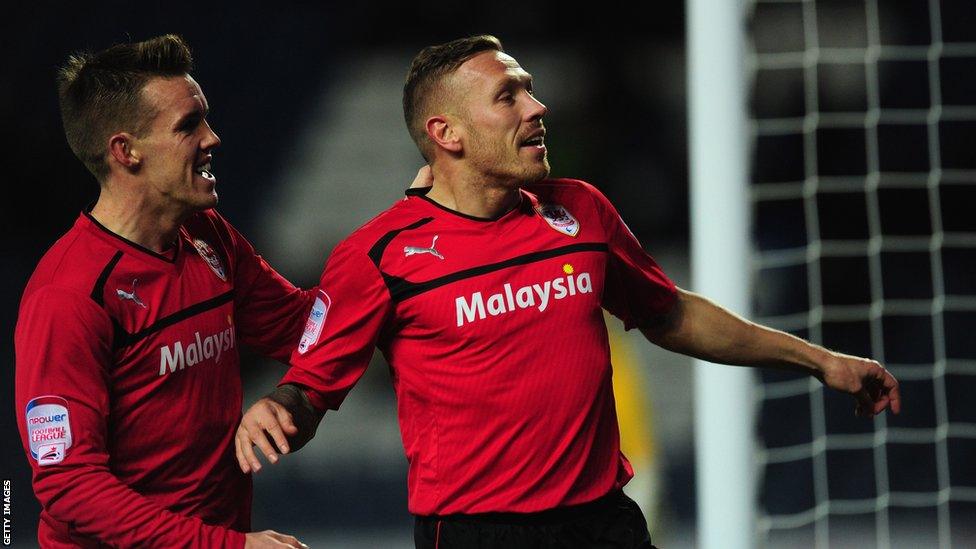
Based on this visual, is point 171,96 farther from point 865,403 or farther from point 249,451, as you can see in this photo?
point 865,403

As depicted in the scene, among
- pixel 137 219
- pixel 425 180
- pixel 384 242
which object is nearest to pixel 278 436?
pixel 384 242

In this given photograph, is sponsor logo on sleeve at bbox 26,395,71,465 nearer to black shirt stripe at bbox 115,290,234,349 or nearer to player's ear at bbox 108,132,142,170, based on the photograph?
black shirt stripe at bbox 115,290,234,349

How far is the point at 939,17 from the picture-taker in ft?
18.9

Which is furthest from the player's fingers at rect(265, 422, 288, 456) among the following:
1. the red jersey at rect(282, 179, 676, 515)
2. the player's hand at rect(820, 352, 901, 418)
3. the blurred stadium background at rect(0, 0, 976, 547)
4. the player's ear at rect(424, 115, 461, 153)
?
the blurred stadium background at rect(0, 0, 976, 547)

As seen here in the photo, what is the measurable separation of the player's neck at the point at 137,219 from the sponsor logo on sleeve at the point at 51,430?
38 cm

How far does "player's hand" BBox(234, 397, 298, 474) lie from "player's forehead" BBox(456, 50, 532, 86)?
76cm

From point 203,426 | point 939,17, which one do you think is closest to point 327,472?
point 203,426

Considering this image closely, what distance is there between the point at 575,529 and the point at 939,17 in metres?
4.04

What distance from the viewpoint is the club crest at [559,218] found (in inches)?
103

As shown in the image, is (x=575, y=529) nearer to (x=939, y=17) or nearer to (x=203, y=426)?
(x=203, y=426)

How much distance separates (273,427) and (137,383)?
320mm

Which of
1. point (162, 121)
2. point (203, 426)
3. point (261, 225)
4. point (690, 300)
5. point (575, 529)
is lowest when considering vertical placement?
point (575, 529)

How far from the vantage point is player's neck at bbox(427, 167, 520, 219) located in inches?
103

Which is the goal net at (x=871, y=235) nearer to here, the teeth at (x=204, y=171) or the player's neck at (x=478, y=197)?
the player's neck at (x=478, y=197)
